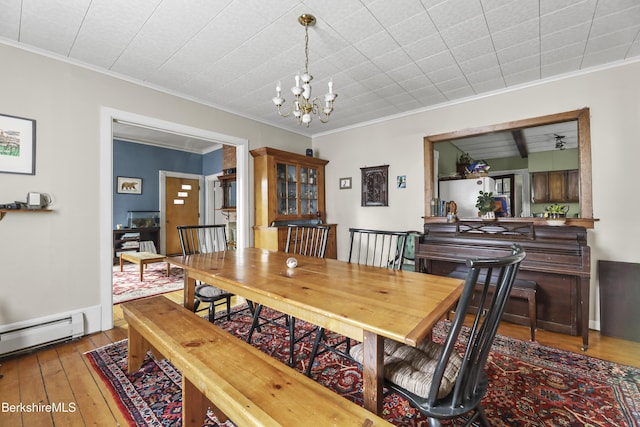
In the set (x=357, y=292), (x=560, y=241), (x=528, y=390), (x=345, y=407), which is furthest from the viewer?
(x=560, y=241)

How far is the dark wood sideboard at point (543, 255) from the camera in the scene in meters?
2.40

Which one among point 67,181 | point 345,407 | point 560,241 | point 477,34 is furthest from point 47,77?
point 560,241

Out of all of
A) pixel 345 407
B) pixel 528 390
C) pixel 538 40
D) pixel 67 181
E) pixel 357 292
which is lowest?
pixel 528 390

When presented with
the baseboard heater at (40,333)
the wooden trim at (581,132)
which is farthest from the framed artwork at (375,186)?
the baseboard heater at (40,333)

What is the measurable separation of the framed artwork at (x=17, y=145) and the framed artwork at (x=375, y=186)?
3711 millimetres

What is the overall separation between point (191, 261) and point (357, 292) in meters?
1.43

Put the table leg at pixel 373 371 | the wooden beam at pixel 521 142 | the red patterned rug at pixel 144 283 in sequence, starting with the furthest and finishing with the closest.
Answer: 1. the wooden beam at pixel 521 142
2. the red patterned rug at pixel 144 283
3. the table leg at pixel 373 371

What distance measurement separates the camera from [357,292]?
142 centimetres

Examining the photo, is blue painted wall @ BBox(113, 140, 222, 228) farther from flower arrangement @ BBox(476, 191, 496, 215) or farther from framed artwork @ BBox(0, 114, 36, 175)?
flower arrangement @ BBox(476, 191, 496, 215)

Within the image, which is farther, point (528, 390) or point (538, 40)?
point (538, 40)

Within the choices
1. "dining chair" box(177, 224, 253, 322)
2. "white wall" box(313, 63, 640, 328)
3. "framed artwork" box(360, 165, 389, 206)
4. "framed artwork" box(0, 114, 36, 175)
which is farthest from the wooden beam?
"framed artwork" box(0, 114, 36, 175)

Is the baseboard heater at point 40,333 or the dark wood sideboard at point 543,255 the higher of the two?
the dark wood sideboard at point 543,255

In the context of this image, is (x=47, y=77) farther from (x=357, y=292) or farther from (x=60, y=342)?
(x=357, y=292)

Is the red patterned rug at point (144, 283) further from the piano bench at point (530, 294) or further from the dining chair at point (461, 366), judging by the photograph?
the piano bench at point (530, 294)
